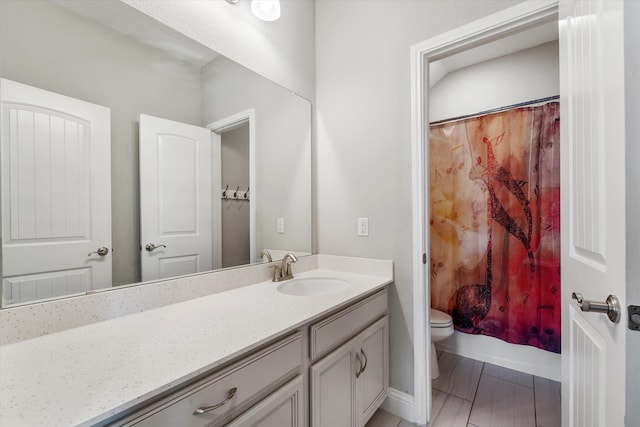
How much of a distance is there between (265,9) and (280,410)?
1797 millimetres

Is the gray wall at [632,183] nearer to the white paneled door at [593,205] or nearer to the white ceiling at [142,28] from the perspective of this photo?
the white paneled door at [593,205]

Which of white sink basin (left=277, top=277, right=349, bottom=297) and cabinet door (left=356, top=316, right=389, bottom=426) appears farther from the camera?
white sink basin (left=277, top=277, right=349, bottom=297)

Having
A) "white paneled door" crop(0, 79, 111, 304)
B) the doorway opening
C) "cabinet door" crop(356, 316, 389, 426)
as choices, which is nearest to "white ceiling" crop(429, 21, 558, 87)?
the doorway opening

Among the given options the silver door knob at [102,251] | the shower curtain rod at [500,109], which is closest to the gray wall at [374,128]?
the shower curtain rod at [500,109]

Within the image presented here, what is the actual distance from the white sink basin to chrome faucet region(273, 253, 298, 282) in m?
0.04

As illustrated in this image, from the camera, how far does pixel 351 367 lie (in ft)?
4.02

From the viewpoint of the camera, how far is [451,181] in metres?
2.23

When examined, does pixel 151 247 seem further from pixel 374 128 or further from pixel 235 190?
pixel 374 128

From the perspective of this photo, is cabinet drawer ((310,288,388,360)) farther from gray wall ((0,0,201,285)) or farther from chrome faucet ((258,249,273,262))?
gray wall ((0,0,201,285))

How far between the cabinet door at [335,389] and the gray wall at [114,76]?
2.63ft

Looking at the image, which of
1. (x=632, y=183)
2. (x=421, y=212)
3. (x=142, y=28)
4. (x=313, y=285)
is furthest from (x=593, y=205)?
(x=142, y=28)

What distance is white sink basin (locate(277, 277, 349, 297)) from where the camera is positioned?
1.54 metres

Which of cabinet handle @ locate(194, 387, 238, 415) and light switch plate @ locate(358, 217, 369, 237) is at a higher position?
light switch plate @ locate(358, 217, 369, 237)

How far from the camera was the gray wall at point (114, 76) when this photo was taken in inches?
32.9
